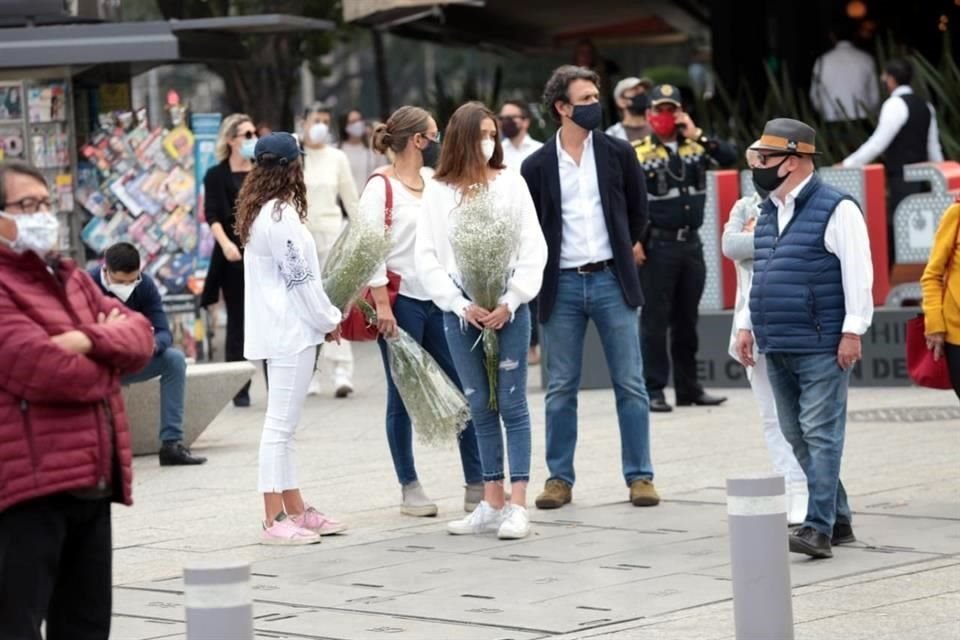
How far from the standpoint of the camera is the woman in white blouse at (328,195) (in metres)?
14.9

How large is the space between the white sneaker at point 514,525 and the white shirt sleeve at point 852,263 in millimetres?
1720

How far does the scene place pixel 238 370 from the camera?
1250 centimetres

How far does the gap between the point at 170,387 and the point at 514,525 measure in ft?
11.8

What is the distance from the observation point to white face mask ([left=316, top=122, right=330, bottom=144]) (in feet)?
49.0

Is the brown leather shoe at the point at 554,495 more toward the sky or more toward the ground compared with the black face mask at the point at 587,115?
more toward the ground

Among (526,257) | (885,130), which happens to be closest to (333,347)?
(885,130)

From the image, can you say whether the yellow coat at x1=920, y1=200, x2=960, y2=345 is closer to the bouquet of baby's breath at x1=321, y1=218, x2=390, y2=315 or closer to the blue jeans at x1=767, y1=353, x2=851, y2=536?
the blue jeans at x1=767, y1=353, x2=851, y2=536

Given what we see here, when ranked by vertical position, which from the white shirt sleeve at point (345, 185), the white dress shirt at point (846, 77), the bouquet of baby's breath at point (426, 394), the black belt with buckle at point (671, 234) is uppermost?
the white dress shirt at point (846, 77)

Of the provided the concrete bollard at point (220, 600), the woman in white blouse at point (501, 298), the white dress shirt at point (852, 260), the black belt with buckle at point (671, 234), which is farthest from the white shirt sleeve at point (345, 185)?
the concrete bollard at point (220, 600)

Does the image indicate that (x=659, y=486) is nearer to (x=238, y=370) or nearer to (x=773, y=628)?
(x=238, y=370)

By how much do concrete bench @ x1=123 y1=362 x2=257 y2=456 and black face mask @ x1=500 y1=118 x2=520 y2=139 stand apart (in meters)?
3.55

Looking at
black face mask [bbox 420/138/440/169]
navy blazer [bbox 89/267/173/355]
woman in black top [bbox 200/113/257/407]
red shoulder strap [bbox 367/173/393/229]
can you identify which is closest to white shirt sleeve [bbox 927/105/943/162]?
woman in black top [bbox 200/113/257/407]

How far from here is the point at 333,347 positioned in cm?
1516

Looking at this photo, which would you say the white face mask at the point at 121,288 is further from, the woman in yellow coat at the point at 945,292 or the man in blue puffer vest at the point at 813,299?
the woman in yellow coat at the point at 945,292
